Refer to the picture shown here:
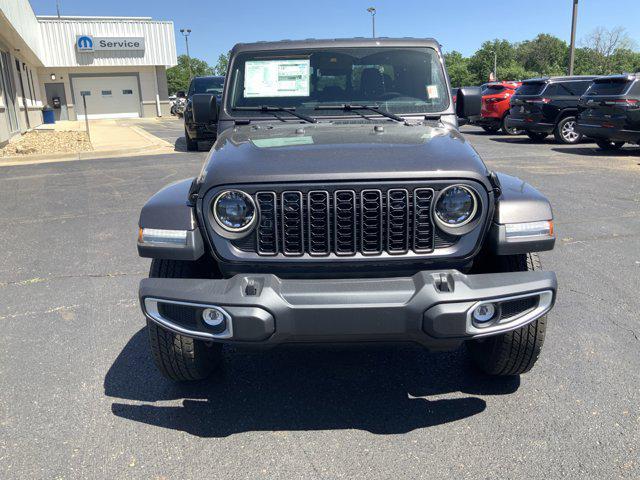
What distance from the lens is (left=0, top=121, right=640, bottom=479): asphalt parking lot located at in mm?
2609

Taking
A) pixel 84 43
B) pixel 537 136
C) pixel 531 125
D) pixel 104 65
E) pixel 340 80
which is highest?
pixel 84 43

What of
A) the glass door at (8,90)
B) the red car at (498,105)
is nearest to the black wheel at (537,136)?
the red car at (498,105)

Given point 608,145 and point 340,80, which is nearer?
point 340,80

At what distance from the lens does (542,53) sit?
83562 millimetres

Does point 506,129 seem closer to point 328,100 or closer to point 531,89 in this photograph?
point 531,89

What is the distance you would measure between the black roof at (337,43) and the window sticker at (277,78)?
0.13 m

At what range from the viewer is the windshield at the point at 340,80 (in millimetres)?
3941

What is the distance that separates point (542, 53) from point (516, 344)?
3554 inches

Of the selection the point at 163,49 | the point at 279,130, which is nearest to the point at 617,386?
the point at 279,130

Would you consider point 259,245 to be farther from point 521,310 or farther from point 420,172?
point 521,310

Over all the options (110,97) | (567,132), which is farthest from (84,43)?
(567,132)

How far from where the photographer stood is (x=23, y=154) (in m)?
14.3

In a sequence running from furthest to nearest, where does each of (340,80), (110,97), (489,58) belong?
1. (489,58)
2. (110,97)
3. (340,80)

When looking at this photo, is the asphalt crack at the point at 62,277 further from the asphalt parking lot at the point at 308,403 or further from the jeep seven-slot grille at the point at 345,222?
the jeep seven-slot grille at the point at 345,222
